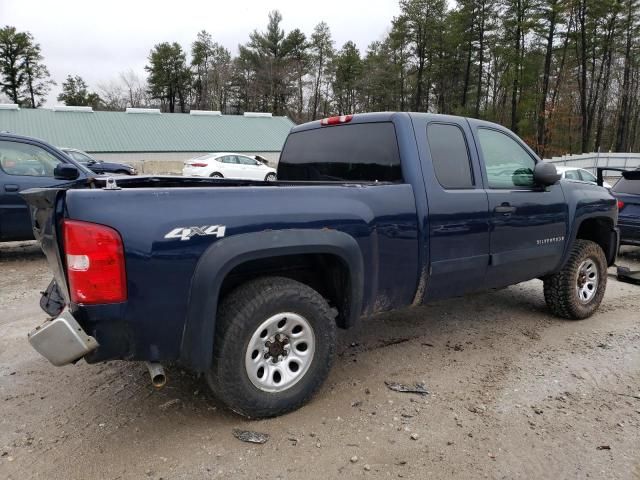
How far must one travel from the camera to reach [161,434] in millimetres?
2809

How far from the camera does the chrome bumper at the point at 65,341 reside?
229cm

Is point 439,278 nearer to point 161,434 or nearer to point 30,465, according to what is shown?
point 161,434

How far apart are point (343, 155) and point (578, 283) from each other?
2843mm

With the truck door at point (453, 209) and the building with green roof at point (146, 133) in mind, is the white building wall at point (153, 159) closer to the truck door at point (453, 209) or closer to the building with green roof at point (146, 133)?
the building with green roof at point (146, 133)

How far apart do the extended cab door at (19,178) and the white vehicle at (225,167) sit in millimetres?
13967

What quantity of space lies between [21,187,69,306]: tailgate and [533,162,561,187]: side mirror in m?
A: 3.64

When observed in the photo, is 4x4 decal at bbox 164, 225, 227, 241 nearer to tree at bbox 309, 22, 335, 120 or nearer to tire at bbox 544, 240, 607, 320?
tire at bbox 544, 240, 607, 320

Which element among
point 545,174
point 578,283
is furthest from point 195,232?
point 578,283

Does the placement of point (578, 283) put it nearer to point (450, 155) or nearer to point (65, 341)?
point (450, 155)

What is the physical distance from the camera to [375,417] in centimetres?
301

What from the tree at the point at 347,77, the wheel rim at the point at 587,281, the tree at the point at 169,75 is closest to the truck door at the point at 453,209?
the wheel rim at the point at 587,281

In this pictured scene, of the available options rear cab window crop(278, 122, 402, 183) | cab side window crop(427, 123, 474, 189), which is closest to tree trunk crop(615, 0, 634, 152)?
cab side window crop(427, 123, 474, 189)

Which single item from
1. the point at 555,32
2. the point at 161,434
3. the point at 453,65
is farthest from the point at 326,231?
the point at 453,65

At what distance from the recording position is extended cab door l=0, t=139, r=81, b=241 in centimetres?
658
